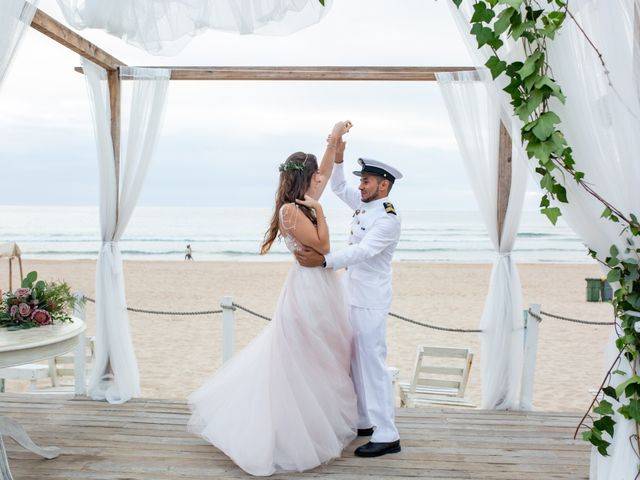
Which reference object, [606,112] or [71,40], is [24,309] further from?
[606,112]

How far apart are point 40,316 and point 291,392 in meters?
1.63

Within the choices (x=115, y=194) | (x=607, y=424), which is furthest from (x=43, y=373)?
(x=607, y=424)

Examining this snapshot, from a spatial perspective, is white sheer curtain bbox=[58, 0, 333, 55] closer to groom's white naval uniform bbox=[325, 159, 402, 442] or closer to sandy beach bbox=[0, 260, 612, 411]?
groom's white naval uniform bbox=[325, 159, 402, 442]

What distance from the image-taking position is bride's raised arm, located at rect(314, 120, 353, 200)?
4.01 meters

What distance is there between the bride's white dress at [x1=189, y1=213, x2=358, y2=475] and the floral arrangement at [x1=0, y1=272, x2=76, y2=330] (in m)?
1.08

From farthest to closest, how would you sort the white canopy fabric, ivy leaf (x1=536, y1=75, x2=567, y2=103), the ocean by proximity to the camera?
the ocean
the white canopy fabric
ivy leaf (x1=536, y1=75, x2=567, y2=103)

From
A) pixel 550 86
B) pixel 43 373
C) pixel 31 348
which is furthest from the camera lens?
pixel 43 373

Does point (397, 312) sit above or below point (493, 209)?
below

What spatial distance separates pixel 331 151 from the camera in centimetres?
408

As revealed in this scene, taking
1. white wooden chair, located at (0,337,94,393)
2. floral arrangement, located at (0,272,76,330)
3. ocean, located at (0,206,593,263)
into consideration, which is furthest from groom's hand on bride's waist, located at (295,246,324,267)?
ocean, located at (0,206,593,263)

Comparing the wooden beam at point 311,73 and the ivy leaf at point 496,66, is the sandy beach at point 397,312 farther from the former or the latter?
the ivy leaf at point 496,66

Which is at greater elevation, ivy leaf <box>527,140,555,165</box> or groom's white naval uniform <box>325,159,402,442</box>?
ivy leaf <box>527,140,555,165</box>

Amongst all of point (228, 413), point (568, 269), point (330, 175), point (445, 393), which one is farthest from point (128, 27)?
point (568, 269)

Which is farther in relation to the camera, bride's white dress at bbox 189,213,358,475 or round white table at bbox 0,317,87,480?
bride's white dress at bbox 189,213,358,475
